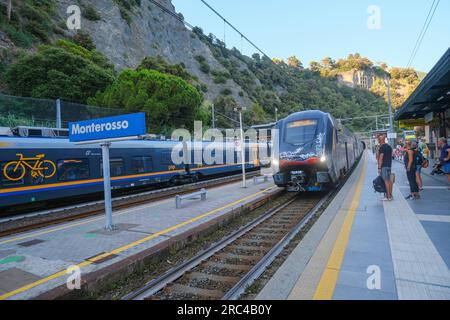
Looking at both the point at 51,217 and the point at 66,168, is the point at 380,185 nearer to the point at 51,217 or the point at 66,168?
the point at 51,217

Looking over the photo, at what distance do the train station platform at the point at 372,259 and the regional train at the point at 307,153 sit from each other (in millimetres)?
2858

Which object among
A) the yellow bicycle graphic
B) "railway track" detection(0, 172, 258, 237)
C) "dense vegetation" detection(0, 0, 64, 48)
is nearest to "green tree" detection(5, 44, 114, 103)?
"dense vegetation" detection(0, 0, 64, 48)

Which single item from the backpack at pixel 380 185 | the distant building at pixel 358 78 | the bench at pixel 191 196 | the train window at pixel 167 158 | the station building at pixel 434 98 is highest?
the distant building at pixel 358 78

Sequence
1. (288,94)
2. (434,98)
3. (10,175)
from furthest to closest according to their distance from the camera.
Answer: (288,94) → (434,98) → (10,175)

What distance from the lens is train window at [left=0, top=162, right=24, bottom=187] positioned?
9219mm

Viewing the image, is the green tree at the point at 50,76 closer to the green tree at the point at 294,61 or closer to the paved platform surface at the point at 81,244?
the paved platform surface at the point at 81,244

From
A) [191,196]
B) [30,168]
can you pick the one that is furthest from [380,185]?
[30,168]

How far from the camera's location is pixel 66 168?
11.0 meters

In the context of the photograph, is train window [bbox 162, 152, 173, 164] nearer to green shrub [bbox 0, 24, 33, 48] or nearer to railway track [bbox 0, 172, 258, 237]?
railway track [bbox 0, 172, 258, 237]

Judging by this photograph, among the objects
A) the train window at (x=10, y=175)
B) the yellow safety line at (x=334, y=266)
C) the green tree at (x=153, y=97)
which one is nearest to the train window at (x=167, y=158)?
the train window at (x=10, y=175)

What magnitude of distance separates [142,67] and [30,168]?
3394 cm

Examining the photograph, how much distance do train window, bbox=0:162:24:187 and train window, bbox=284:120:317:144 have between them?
921 centimetres

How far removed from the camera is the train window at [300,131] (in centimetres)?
1028

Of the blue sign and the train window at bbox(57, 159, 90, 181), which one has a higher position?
the blue sign
